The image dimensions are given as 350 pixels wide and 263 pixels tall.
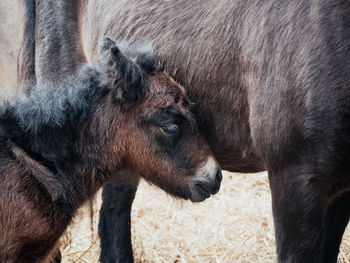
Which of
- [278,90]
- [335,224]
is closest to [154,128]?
[278,90]

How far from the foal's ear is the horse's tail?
1902 mm

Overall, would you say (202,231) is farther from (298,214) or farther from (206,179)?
(298,214)

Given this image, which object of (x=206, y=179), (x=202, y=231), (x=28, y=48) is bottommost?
(x=202, y=231)

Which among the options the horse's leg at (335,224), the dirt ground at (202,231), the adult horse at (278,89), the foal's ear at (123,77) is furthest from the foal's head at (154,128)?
the dirt ground at (202,231)

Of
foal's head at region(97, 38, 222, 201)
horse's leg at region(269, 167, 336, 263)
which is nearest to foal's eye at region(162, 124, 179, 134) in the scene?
foal's head at region(97, 38, 222, 201)

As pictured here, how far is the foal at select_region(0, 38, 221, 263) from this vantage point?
10.8 ft

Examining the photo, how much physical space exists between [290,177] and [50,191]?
1323mm

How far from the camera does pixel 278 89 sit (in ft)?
11.0

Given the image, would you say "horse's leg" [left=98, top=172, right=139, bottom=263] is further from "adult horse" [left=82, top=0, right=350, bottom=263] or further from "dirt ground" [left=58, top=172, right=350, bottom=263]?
"adult horse" [left=82, top=0, right=350, bottom=263]

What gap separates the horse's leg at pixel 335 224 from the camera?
13.2 ft

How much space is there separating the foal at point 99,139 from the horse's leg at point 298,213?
41 cm

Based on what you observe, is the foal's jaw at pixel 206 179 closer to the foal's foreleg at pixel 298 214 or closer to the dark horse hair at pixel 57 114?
the foal's foreleg at pixel 298 214

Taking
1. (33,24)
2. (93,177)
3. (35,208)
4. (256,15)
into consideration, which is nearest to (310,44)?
(256,15)

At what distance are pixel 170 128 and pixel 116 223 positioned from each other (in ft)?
5.64
